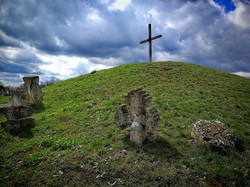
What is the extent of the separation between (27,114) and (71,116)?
3.21 metres

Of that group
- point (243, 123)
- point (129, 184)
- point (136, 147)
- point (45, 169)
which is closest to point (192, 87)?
point (243, 123)

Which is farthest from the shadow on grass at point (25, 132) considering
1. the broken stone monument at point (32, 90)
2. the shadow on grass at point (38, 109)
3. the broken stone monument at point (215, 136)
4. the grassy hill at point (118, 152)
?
the broken stone monument at point (215, 136)

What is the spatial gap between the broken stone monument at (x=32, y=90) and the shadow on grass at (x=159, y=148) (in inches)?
532

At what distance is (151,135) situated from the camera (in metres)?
8.16

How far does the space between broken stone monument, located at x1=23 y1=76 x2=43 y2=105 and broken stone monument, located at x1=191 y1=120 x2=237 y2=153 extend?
54.3ft

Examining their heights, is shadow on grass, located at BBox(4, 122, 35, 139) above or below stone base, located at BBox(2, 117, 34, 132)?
below

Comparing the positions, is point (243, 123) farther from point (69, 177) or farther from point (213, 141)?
point (69, 177)

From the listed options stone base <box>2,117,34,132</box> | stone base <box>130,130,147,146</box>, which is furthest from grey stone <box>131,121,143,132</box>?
stone base <box>2,117,34,132</box>

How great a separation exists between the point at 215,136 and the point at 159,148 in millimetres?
2654

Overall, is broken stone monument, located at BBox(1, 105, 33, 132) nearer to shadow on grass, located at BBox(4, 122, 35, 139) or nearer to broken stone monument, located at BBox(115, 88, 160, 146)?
shadow on grass, located at BBox(4, 122, 35, 139)

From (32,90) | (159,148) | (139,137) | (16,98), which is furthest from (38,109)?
(159,148)

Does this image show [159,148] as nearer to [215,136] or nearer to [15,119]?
[215,136]

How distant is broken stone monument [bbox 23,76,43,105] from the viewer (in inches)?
655

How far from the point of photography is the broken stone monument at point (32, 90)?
655 inches
